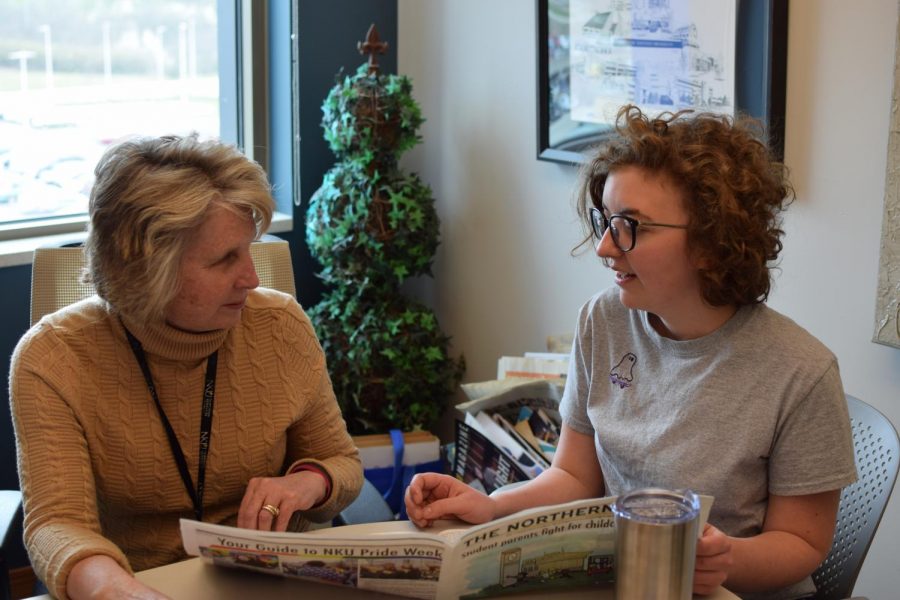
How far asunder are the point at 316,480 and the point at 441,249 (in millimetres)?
1798

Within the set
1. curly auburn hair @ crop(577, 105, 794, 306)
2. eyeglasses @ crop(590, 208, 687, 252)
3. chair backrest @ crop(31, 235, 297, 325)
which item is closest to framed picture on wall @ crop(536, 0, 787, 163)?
curly auburn hair @ crop(577, 105, 794, 306)

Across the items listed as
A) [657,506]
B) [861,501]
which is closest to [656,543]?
[657,506]

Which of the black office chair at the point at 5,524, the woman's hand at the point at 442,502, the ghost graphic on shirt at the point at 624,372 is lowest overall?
the black office chair at the point at 5,524

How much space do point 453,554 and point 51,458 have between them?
0.66 metres

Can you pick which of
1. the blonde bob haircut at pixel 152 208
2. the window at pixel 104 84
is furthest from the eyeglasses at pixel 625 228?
the window at pixel 104 84

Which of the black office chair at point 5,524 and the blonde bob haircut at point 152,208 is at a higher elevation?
the blonde bob haircut at point 152,208

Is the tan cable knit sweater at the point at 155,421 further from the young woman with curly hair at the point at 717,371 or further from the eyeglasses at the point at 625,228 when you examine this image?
the eyeglasses at the point at 625,228

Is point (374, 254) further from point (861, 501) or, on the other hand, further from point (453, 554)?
point (453, 554)

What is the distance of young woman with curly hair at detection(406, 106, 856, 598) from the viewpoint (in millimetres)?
1415

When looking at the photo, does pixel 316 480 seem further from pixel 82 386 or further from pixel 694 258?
pixel 694 258

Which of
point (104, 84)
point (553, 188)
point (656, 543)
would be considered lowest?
point (656, 543)

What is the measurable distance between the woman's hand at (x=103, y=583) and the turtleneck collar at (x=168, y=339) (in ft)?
1.19

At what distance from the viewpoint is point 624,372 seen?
1603 mm

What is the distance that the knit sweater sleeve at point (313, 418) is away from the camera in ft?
5.69
